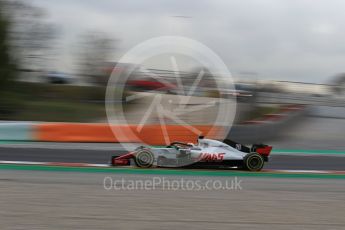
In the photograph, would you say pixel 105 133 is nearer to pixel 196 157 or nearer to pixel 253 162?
pixel 196 157

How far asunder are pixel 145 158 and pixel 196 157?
40.6 inches

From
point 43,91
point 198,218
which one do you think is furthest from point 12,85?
point 198,218

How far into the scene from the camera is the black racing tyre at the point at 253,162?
11.1 meters

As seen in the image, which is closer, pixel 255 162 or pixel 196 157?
pixel 196 157

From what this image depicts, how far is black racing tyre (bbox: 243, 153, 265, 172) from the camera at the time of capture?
11092mm

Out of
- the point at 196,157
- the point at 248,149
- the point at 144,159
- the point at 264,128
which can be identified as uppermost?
the point at 264,128

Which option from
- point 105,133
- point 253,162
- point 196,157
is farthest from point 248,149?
point 105,133

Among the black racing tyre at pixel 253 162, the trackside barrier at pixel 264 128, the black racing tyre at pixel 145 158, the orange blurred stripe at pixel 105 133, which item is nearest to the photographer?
the black racing tyre at pixel 145 158

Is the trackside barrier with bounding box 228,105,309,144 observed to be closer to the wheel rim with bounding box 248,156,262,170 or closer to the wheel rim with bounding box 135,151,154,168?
the wheel rim with bounding box 248,156,262,170

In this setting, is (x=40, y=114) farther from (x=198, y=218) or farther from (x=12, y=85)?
(x=198, y=218)

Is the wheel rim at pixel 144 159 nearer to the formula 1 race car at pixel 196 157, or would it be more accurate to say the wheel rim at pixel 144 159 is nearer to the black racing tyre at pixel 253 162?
the formula 1 race car at pixel 196 157

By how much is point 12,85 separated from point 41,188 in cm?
2720

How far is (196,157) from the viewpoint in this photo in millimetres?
10953

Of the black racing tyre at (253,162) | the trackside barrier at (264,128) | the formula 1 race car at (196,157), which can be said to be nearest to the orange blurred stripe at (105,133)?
the trackside barrier at (264,128)
